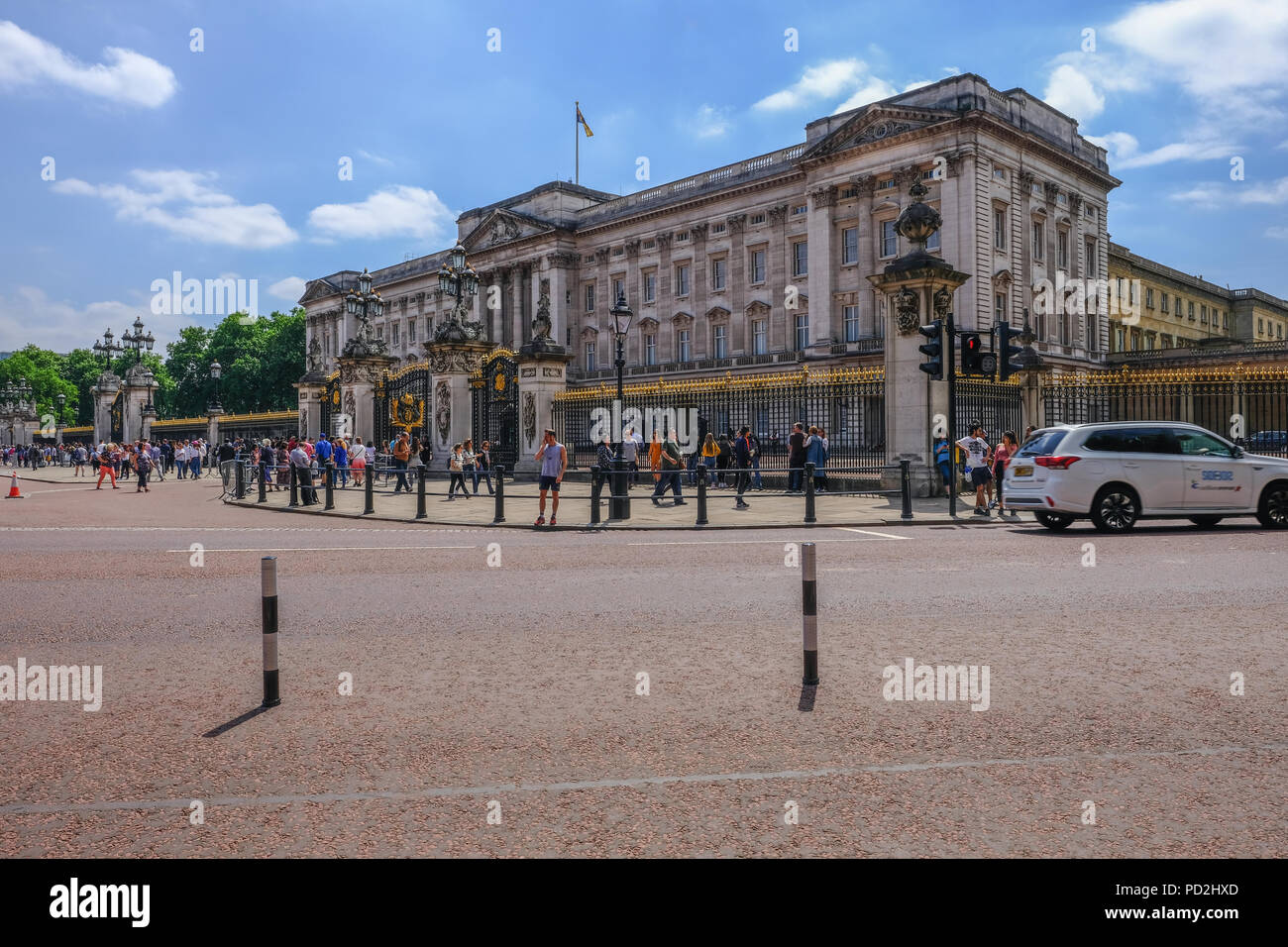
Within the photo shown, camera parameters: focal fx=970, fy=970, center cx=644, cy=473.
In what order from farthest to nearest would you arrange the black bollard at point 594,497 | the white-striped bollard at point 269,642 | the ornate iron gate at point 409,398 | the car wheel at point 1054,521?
the ornate iron gate at point 409,398
the black bollard at point 594,497
the car wheel at point 1054,521
the white-striped bollard at point 269,642

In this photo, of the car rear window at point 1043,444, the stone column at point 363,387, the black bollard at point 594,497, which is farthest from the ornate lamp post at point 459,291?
the car rear window at point 1043,444

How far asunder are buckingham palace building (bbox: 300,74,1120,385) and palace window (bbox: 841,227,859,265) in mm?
79

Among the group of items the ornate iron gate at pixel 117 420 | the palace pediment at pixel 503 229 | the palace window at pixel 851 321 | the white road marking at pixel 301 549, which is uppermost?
the palace pediment at pixel 503 229

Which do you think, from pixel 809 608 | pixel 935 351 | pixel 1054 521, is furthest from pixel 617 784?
pixel 935 351

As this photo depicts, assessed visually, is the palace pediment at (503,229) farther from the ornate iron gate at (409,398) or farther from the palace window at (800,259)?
the ornate iron gate at (409,398)

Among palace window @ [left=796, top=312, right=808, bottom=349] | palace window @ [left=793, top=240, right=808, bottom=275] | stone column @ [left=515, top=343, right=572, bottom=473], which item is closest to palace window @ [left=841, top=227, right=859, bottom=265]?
palace window @ [left=793, top=240, right=808, bottom=275]

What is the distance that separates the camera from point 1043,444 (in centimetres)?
1495

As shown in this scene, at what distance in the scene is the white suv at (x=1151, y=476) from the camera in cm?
1451

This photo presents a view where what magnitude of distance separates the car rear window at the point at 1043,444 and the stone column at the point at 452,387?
17.4 meters

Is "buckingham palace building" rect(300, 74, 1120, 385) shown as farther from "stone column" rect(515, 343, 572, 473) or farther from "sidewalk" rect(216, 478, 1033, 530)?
"sidewalk" rect(216, 478, 1033, 530)
